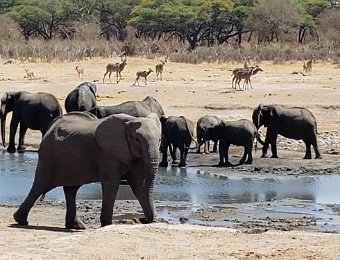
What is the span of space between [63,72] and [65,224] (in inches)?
1047

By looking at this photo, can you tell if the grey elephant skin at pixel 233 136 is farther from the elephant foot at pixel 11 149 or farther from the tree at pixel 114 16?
the tree at pixel 114 16

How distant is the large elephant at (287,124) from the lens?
70.7ft

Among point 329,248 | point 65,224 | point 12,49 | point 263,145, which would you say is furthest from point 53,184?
point 12,49

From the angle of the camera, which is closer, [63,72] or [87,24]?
[63,72]

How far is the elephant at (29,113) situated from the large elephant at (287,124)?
176 inches

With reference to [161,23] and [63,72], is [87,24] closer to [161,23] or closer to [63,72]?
[161,23]

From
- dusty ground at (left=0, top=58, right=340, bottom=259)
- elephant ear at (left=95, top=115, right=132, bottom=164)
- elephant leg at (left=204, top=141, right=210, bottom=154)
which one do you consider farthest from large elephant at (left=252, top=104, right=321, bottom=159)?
elephant ear at (left=95, top=115, right=132, bottom=164)

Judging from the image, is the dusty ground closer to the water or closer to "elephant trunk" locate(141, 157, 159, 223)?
"elephant trunk" locate(141, 157, 159, 223)

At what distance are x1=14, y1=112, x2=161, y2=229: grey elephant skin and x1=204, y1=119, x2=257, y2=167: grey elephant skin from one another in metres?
8.23

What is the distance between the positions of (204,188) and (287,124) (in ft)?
17.8

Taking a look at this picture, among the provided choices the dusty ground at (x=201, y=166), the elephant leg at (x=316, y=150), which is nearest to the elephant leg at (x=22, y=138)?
the dusty ground at (x=201, y=166)

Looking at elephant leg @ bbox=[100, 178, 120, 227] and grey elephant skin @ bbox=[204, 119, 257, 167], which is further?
grey elephant skin @ bbox=[204, 119, 257, 167]

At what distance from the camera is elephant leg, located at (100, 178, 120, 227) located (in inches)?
446

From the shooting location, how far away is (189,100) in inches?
1170
